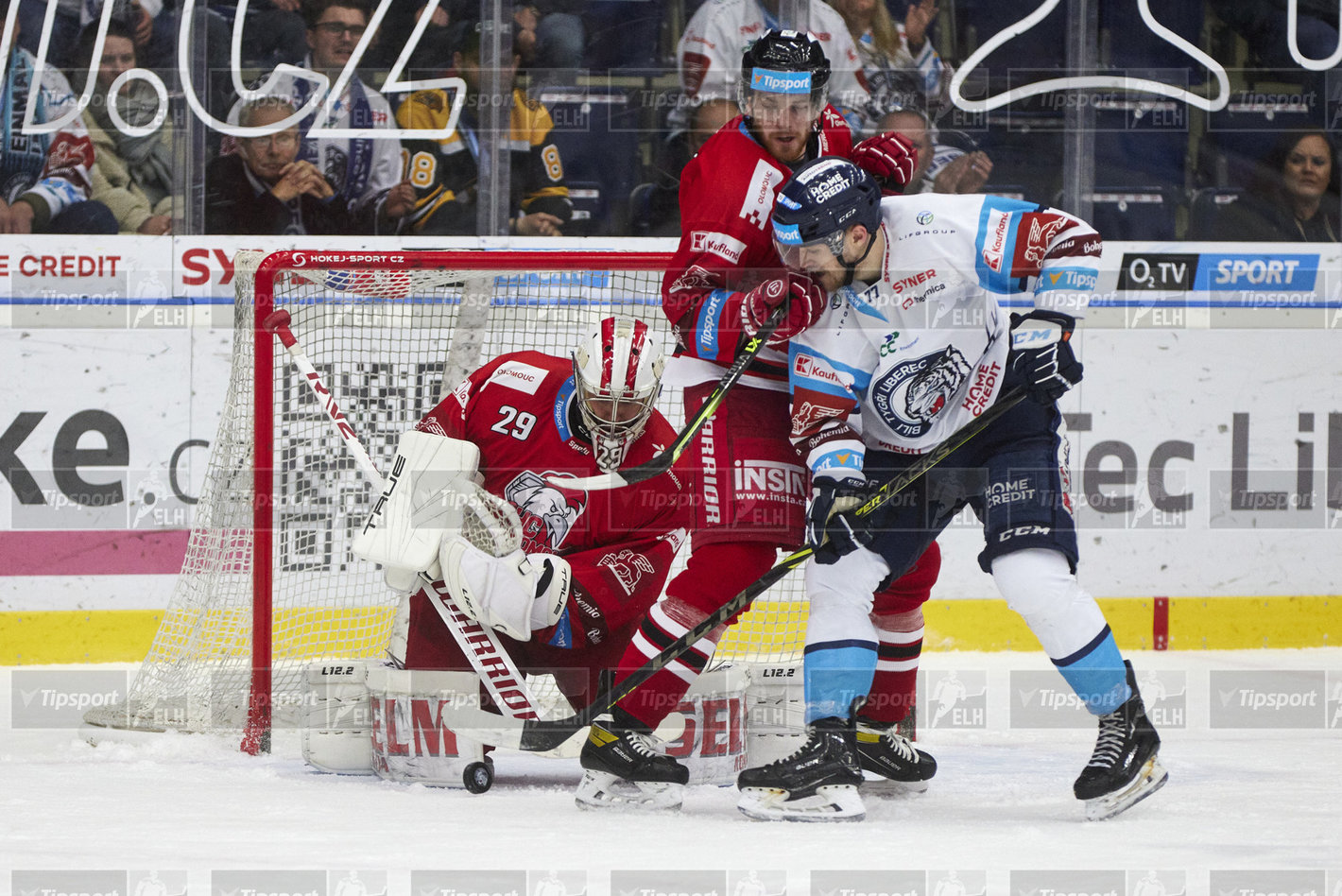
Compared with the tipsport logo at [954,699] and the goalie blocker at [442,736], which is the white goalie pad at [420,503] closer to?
the goalie blocker at [442,736]

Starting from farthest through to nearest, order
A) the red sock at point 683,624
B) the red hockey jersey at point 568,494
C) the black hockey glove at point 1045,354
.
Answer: the red hockey jersey at point 568,494
the red sock at point 683,624
the black hockey glove at point 1045,354

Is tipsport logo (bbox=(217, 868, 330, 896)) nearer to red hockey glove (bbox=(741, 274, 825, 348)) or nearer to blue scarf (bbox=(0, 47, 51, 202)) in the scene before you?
red hockey glove (bbox=(741, 274, 825, 348))

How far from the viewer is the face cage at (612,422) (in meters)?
3.15

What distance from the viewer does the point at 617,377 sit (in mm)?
3121

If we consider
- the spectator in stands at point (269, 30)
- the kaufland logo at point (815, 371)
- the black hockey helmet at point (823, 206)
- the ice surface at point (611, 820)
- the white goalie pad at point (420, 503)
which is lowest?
the ice surface at point (611, 820)

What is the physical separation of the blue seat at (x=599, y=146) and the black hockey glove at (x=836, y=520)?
2479mm

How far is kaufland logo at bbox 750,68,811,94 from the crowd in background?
2174 mm

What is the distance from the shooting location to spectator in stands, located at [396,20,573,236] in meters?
5.07

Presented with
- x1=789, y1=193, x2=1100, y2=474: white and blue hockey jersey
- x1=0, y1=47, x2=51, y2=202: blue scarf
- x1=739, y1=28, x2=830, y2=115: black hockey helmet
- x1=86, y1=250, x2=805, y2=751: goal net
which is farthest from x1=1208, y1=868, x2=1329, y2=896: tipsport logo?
x1=0, y1=47, x2=51, y2=202: blue scarf

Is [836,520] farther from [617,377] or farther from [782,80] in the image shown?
[782,80]

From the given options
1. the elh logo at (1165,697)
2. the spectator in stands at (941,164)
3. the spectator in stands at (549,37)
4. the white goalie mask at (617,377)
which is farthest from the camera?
the spectator in stands at (941,164)

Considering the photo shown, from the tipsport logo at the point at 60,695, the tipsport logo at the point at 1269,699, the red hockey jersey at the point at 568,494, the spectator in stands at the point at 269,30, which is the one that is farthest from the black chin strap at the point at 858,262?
the spectator in stands at the point at 269,30

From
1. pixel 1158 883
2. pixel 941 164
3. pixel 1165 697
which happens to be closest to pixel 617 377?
pixel 1158 883

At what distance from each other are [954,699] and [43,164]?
313 cm
